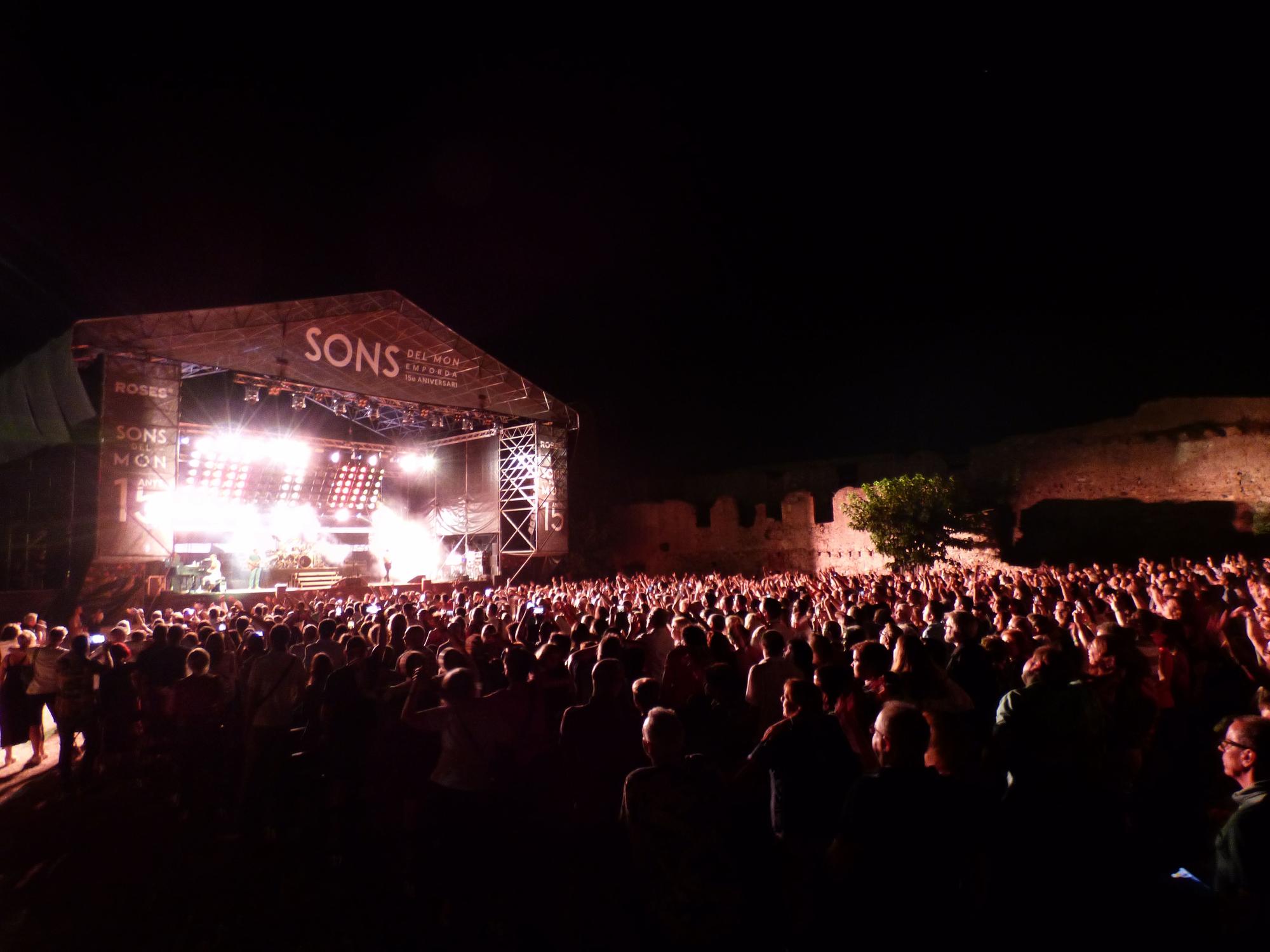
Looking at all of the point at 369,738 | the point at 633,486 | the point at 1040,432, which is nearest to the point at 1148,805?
the point at 369,738

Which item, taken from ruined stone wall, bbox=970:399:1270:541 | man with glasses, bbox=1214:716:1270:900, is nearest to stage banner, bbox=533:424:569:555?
ruined stone wall, bbox=970:399:1270:541

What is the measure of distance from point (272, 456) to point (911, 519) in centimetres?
2048

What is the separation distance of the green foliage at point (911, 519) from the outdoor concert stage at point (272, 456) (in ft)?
36.0

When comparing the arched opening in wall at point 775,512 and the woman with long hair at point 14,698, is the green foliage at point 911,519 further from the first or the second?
the woman with long hair at point 14,698

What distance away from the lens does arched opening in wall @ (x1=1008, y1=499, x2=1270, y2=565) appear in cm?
2244

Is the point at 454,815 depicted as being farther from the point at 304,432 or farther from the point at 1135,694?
the point at 304,432

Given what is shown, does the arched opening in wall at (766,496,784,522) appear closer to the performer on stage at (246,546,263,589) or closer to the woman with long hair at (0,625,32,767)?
the performer on stage at (246,546,263,589)

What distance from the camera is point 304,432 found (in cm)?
2111

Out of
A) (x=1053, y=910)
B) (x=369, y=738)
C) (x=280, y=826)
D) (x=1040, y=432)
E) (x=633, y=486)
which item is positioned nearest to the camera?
(x=1053, y=910)

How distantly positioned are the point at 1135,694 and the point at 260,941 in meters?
4.62

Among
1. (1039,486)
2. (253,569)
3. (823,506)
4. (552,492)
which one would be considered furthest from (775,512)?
(253,569)

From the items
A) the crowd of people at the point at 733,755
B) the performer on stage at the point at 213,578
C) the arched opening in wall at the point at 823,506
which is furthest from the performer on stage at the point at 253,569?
the arched opening in wall at the point at 823,506

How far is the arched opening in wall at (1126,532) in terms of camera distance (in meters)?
22.4

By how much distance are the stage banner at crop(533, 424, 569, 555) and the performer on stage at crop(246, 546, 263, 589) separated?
27.3ft
